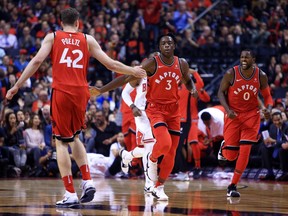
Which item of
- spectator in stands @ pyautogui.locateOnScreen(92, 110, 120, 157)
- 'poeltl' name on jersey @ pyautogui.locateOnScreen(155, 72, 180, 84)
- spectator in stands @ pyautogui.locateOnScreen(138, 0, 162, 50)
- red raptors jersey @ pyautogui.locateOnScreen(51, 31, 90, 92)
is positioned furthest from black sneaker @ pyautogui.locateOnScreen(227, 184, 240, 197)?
spectator in stands @ pyautogui.locateOnScreen(138, 0, 162, 50)

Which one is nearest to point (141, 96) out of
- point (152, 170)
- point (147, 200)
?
point (152, 170)

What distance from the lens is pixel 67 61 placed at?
7887mm

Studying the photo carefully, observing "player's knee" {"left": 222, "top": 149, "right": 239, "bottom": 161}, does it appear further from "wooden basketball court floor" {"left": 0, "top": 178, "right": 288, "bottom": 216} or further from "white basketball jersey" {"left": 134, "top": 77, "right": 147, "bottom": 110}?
"white basketball jersey" {"left": 134, "top": 77, "right": 147, "bottom": 110}

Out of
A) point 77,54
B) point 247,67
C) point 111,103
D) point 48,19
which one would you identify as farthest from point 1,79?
point 77,54

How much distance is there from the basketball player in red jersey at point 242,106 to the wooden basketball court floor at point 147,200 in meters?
0.62

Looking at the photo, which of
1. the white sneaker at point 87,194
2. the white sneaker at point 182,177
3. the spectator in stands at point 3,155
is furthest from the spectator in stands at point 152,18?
the white sneaker at point 87,194

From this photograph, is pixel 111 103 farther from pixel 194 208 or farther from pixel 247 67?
pixel 194 208

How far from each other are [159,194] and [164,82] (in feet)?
4.55

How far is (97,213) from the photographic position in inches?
285

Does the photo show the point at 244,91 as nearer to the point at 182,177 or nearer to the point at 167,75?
the point at 167,75

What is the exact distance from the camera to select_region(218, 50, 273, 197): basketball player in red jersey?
396 inches

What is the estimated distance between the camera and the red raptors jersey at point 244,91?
10156 mm

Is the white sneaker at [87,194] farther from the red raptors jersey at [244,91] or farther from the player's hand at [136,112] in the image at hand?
the red raptors jersey at [244,91]

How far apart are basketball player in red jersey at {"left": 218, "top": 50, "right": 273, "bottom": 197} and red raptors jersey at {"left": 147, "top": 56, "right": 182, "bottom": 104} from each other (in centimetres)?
93
